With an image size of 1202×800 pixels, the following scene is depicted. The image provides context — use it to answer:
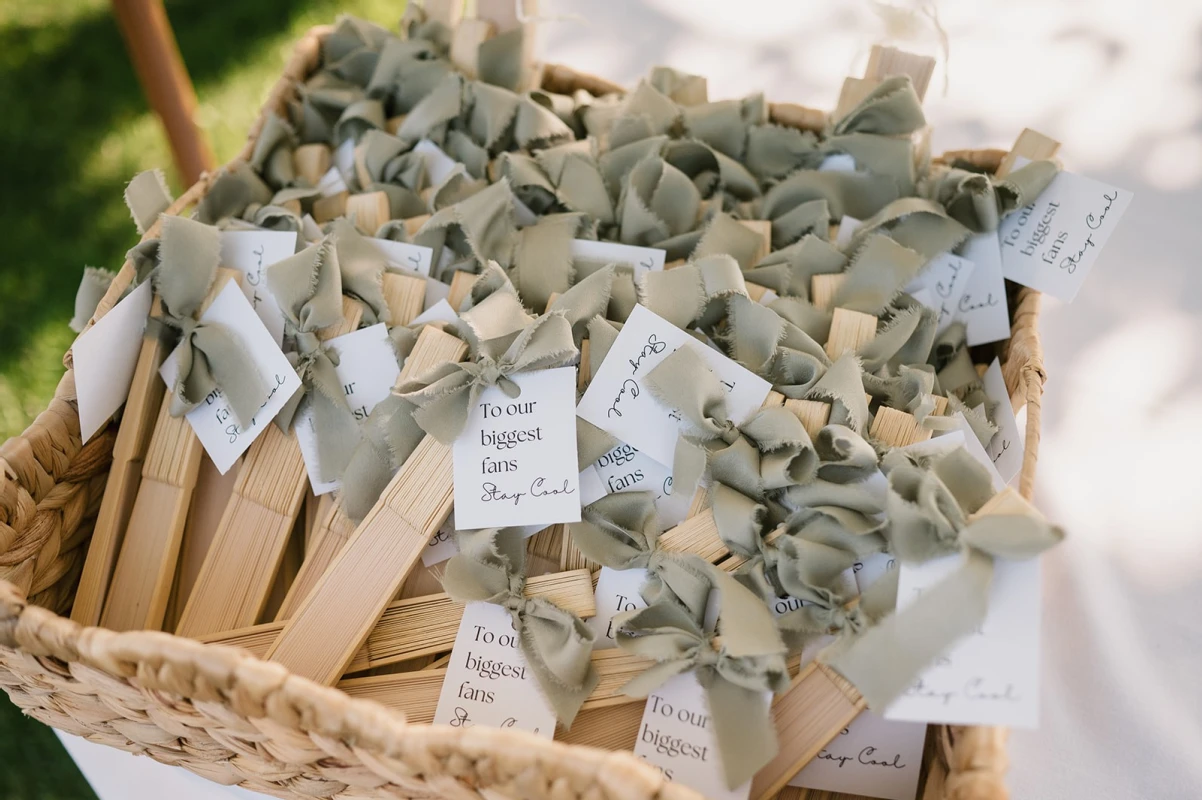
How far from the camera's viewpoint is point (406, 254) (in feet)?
2.28

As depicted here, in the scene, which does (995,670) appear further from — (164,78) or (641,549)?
(164,78)

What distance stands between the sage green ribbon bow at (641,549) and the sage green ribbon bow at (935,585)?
0.30 ft

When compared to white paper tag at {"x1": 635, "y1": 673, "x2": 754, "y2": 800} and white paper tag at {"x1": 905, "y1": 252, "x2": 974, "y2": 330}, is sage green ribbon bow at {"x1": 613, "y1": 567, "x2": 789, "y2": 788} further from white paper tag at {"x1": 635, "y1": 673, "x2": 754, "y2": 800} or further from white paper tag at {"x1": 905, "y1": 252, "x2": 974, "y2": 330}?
white paper tag at {"x1": 905, "y1": 252, "x2": 974, "y2": 330}

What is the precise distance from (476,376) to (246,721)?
236mm

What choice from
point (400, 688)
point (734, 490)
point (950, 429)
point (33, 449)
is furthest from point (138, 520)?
point (950, 429)

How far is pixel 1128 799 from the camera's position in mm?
646

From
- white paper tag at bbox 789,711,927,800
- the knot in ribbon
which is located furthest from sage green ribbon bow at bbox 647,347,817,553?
white paper tag at bbox 789,711,927,800

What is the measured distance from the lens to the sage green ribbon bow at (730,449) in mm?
534

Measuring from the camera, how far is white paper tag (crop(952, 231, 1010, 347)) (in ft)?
2.33

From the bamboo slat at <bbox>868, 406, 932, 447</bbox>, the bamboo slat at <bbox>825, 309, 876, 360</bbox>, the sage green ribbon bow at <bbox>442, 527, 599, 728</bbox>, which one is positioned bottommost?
the sage green ribbon bow at <bbox>442, 527, 599, 728</bbox>

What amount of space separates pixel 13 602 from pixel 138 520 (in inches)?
7.1

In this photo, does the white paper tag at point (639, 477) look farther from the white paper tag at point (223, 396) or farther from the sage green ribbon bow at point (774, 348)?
the white paper tag at point (223, 396)

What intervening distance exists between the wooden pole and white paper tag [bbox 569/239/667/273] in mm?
742

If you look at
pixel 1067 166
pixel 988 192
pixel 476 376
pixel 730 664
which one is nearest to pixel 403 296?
pixel 476 376
